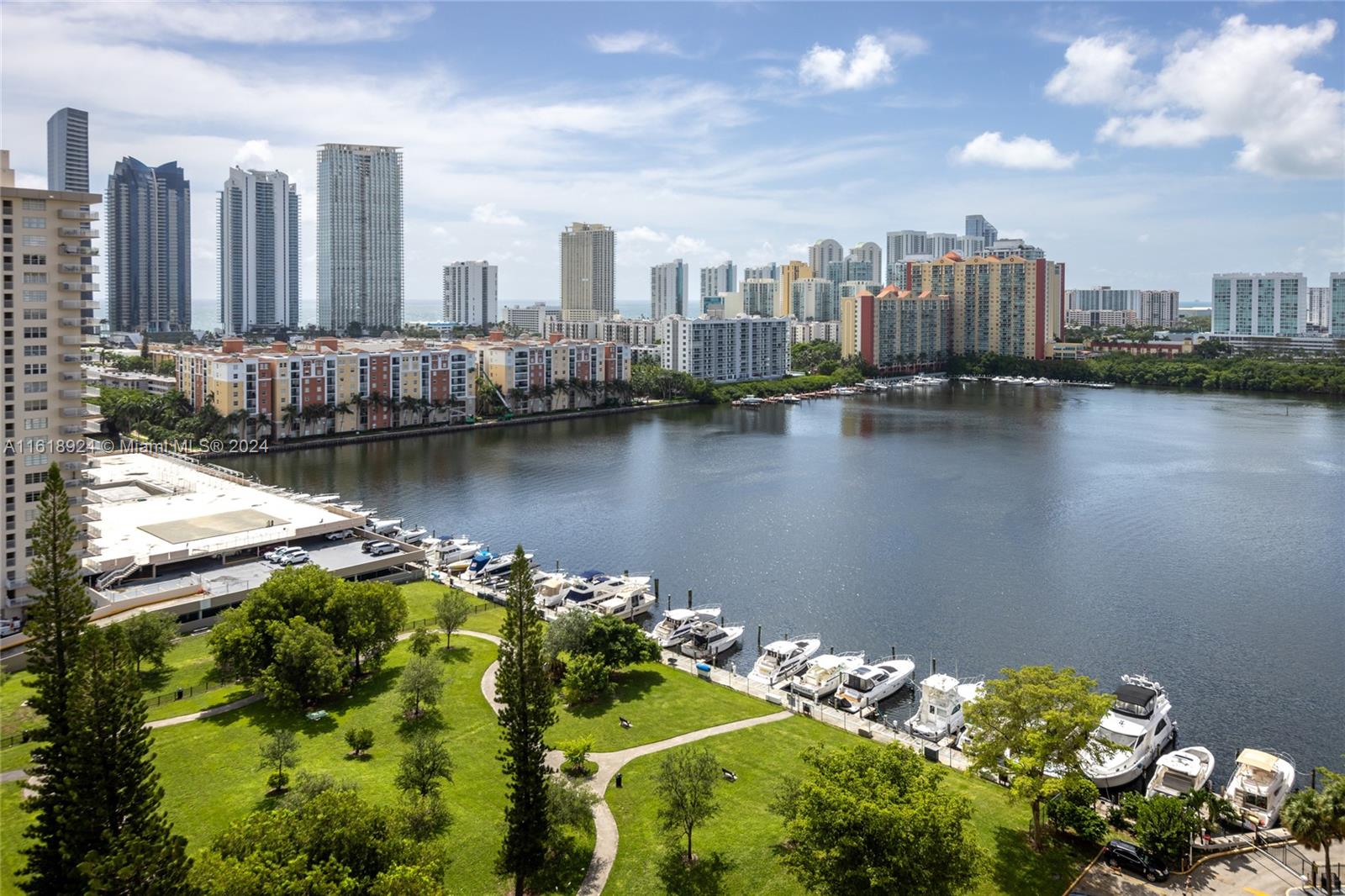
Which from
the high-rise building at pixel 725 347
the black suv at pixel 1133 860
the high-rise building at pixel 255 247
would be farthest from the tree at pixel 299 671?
the high-rise building at pixel 255 247

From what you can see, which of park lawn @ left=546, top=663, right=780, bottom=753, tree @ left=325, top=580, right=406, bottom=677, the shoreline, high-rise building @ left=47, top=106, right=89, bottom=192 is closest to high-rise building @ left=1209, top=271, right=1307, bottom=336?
the shoreline

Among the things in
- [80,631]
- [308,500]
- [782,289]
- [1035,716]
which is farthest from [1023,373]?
[80,631]

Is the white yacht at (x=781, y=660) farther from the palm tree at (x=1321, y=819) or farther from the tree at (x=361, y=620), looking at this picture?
the palm tree at (x=1321, y=819)

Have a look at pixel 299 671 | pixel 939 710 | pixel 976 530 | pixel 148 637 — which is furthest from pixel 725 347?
pixel 299 671

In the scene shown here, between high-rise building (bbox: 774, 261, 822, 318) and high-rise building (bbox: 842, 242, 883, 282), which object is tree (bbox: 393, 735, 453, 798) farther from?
high-rise building (bbox: 842, 242, 883, 282)

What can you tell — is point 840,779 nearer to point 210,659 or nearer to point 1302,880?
point 1302,880
